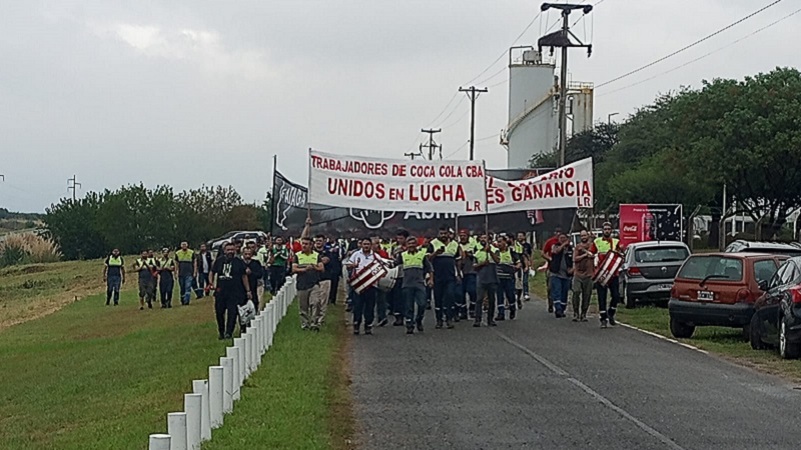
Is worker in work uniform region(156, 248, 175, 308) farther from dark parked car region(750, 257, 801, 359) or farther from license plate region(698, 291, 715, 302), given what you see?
dark parked car region(750, 257, 801, 359)

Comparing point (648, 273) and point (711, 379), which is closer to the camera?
point (711, 379)

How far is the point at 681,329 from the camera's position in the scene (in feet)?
66.7

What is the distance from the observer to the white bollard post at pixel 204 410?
9.55 m

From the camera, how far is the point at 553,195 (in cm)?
2323

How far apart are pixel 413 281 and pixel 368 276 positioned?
782 millimetres

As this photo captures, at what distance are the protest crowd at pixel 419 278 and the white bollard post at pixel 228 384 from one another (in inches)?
294

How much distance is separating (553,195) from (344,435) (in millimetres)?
13082

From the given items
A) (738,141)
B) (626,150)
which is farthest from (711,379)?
(626,150)

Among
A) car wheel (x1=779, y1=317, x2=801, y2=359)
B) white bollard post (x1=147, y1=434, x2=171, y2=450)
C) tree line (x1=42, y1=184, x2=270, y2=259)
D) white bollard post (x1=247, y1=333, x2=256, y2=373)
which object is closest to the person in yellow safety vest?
white bollard post (x1=247, y1=333, x2=256, y2=373)

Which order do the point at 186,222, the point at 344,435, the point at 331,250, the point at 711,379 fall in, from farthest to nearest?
the point at 186,222
the point at 331,250
the point at 711,379
the point at 344,435

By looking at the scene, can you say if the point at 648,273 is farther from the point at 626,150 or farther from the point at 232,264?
the point at 626,150

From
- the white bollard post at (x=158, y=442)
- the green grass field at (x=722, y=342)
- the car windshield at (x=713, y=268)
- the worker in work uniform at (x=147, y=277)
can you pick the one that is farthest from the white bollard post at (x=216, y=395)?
the worker in work uniform at (x=147, y=277)

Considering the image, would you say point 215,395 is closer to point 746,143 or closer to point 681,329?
point 681,329

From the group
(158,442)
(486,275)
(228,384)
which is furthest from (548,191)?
(158,442)
